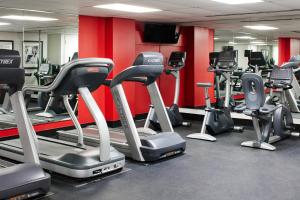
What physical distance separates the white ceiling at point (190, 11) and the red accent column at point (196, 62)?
2.76ft

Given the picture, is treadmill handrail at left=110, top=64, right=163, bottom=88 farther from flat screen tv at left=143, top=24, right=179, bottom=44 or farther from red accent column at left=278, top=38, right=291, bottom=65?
red accent column at left=278, top=38, right=291, bottom=65

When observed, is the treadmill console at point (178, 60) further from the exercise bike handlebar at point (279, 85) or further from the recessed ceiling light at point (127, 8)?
the exercise bike handlebar at point (279, 85)

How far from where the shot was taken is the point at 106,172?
4.33m

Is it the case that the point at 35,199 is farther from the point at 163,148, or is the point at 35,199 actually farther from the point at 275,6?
the point at 275,6

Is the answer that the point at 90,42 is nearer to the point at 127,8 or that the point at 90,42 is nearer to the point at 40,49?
the point at 40,49

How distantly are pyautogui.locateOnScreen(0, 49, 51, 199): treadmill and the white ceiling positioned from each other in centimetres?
228

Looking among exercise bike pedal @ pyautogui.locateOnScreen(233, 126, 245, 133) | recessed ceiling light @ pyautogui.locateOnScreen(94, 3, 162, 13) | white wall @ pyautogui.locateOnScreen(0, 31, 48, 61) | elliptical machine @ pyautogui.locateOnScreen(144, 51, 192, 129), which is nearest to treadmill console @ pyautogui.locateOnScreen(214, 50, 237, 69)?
elliptical machine @ pyautogui.locateOnScreen(144, 51, 192, 129)

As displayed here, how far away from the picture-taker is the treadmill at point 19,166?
3.29m

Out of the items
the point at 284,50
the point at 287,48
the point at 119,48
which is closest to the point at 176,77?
the point at 119,48

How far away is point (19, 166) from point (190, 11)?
4.31 meters

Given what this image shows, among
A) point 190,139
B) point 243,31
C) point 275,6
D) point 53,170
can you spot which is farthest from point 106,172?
point 243,31

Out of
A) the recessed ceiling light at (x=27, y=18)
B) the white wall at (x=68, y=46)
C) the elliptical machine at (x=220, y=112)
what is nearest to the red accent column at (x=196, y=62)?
the elliptical machine at (x=220, y=112)

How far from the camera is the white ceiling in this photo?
Answer: 18.5 feet

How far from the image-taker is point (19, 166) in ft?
11.5
